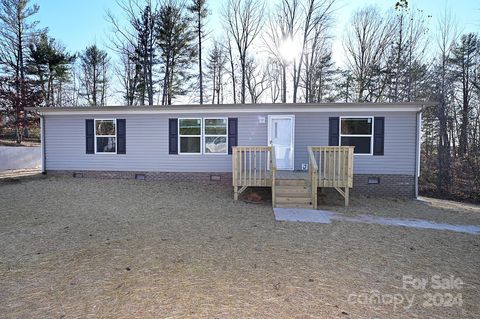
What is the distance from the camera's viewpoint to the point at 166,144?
963 cm

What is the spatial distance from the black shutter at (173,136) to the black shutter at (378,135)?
6.48 meters

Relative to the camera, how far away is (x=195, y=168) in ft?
31.4

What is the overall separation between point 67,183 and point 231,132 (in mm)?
5554

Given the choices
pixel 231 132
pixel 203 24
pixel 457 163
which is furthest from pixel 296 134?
pixel 203 24

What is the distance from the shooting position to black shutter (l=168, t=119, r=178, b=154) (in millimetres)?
9555

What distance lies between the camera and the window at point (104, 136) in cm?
991

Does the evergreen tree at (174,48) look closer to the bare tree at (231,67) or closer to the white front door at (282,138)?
the bare tree at (231,67)

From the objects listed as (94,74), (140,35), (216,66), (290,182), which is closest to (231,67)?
(216,66)

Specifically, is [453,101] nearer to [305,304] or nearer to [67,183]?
[305,304]

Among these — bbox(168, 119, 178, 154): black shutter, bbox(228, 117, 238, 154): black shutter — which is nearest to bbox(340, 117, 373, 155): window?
bbox(228, 117, 238, 154): black shutter

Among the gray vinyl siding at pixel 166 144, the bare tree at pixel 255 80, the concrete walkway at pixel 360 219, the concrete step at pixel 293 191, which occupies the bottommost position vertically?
the concrete walkway at pixel 360 219

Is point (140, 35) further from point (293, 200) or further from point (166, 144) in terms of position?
point (293, 200)

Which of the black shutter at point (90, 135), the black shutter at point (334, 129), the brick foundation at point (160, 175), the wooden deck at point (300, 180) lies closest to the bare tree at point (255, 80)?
the black shutter at point (334, 129)

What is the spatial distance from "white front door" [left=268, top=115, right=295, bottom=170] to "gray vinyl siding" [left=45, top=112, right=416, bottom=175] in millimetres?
171
